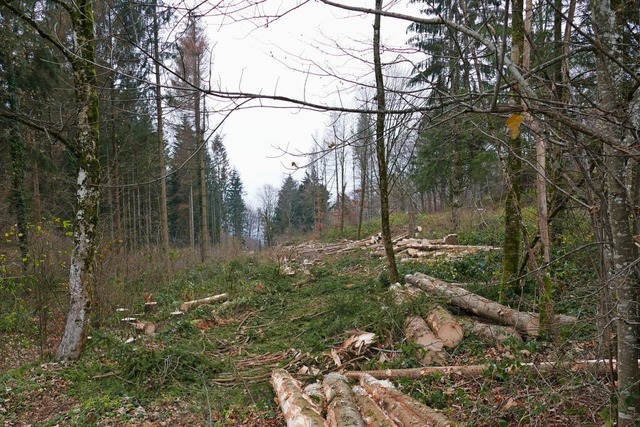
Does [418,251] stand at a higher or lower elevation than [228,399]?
higher

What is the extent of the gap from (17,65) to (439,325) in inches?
559

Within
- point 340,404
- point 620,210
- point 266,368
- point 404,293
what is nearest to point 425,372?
point 340,404

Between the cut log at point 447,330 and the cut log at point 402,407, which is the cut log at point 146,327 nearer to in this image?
the cut log at point 402,407

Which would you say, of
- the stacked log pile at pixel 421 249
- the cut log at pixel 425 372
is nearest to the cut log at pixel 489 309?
the cut log at pixel 425 372

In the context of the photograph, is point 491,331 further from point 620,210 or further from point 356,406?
point 620,210

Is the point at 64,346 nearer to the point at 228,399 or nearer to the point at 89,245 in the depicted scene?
the point at 89,245

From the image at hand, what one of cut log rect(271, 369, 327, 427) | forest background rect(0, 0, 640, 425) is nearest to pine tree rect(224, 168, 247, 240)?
forest background rect(0, 0, 640, 425)

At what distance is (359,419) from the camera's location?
336cm

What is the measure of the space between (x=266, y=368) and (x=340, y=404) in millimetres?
2169

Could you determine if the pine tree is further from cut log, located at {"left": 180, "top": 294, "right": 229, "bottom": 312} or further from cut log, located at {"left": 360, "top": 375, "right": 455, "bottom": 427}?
cut log, located at {"left": 360, "top": 375, "right": 455, "bottom": 427}

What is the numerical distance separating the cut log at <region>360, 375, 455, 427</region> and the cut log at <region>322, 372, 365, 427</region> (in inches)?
10.1

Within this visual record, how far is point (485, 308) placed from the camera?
19.0 ft

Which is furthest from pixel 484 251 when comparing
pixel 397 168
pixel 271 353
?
pixel 271 353

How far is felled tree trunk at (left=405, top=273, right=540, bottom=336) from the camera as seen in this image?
4945 mm
